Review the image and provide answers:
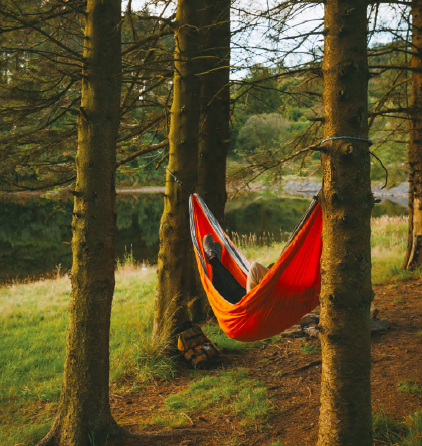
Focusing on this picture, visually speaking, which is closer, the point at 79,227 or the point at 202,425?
the point at 79,227

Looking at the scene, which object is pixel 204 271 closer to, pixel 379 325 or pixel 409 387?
pixel 409 387

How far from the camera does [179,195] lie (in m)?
3.04

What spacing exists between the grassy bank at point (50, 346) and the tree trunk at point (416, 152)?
453mm

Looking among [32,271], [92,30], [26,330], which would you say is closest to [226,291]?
[92,30]

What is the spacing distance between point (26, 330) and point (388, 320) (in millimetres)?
3524

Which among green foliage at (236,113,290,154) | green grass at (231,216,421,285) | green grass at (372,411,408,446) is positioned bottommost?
green grass at (372,411,408,446)

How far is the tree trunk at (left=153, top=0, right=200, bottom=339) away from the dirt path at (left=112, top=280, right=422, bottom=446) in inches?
20.0

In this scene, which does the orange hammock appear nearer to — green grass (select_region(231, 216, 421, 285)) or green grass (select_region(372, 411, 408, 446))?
green grass (select_region(372, 411, 408, 446))

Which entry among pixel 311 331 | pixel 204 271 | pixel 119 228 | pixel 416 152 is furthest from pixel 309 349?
pixel 119 228

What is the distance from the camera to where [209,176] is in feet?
12.1

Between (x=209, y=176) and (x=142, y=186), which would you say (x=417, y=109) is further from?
A: (x=142, y=186)

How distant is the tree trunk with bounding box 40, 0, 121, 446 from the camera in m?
1.87

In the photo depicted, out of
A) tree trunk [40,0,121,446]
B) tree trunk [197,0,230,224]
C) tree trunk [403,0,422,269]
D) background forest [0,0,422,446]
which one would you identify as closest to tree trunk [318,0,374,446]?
background forest [0,0,422,446]

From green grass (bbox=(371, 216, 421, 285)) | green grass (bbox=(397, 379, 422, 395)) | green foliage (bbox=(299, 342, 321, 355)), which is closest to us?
green grass (bbox=(397, 379, 422, 395))
